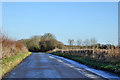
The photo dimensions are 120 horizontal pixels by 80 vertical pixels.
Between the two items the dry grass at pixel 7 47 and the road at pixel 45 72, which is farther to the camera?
the dry grass at pixel 7 47

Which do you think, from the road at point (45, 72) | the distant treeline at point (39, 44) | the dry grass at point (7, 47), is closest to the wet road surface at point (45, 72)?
the road at point (45, 72)

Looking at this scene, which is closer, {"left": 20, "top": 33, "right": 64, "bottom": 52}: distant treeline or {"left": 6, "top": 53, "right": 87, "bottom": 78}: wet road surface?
{"left": 6, "top": 53, "right": 87, "bottom": 78}: wet road surface

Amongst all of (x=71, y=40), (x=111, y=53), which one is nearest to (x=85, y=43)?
(x=71, y=40)

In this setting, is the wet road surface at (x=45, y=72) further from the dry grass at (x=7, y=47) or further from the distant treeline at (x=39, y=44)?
the distant treeline at (x=39, y=44)

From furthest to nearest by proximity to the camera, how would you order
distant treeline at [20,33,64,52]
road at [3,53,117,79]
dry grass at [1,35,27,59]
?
distant treeline at [20,33,64,52]
dry grass at [1,35,27,59]
road at [3,53,117,79]

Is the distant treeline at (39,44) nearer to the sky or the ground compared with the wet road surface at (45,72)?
nearer to the sky

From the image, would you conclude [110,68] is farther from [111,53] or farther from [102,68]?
[111,53]

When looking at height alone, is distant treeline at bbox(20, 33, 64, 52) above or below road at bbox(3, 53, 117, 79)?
above

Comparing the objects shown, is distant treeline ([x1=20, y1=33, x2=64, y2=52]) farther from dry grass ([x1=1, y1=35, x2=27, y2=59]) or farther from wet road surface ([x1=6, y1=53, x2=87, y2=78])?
wet road surface ([x1=6, y1=53, x2=87, y2=78])

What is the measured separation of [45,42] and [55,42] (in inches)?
236

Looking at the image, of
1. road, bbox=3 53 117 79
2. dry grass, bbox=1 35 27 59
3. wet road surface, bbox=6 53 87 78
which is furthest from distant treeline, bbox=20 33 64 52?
wet road surface, bbox=6 53 87 78

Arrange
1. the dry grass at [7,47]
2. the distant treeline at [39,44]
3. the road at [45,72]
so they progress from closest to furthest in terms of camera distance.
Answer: the road at [45,72] → the dry grass at [7,47] → the distant treeline at [39,44]

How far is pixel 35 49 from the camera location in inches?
3172

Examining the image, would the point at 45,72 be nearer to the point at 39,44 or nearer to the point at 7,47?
the point at 7,47
